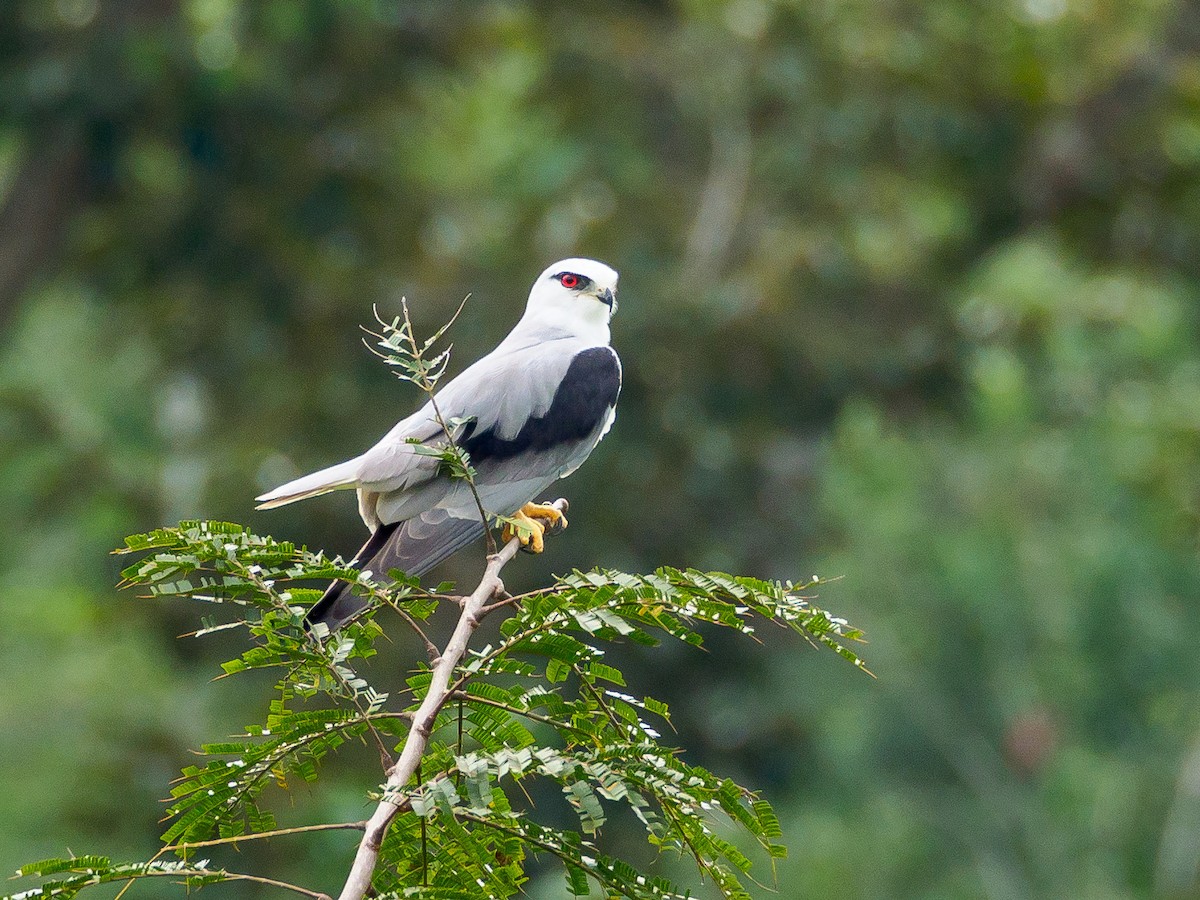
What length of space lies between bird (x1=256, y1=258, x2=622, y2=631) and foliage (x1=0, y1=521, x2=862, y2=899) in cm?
66

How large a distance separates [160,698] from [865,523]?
5.83m

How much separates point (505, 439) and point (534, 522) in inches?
12.1

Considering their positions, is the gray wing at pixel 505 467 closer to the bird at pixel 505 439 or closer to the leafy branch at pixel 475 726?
the bird at pixel 505 439

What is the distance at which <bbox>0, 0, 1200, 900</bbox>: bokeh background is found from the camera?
38.6 feet

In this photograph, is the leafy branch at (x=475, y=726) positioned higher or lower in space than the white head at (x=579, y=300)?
lower

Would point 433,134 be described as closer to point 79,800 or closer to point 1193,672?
point 79,800

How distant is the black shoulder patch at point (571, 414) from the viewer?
394 centimetres

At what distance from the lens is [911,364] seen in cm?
1278

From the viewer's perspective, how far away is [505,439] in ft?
12.9

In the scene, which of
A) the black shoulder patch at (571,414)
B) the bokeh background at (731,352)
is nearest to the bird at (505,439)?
the black shoulder patch at (571,414)

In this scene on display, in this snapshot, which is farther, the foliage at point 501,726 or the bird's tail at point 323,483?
Answer: the bird's tail at point 323,483

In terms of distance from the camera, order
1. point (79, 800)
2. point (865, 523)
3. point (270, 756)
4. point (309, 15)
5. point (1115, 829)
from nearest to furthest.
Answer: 1. point (270, 756)
2. point (79, 800)
3. point (309, 15)
4. point (1115, 829)
5. point (865, 523)

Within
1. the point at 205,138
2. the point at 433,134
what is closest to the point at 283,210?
the point at 205,138

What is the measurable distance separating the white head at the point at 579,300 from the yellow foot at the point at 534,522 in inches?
24.0
